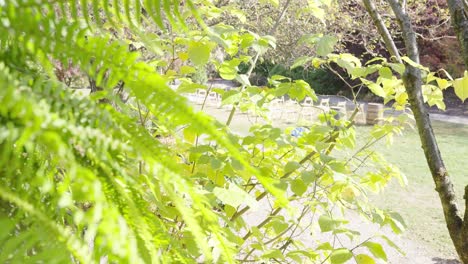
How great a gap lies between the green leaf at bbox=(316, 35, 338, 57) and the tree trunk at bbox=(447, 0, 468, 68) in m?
0.35

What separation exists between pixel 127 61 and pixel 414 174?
7.58 m

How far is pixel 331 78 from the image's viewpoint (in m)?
17.9

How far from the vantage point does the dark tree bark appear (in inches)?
52.4

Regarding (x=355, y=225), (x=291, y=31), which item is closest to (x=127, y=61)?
(x=355, y=225)

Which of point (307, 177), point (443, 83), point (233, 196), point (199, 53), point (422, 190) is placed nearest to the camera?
point (233, 196)

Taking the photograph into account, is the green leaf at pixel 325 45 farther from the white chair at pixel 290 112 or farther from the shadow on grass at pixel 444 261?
the white chair at pixel 290 112

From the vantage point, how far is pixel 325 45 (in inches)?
55.7

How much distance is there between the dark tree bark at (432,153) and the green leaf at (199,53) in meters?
0.64

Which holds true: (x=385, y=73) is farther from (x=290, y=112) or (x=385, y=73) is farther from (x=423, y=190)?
(x=290, y=112)

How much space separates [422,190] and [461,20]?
5672 mm

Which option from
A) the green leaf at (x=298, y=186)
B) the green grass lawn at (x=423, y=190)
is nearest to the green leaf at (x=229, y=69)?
the green leaf at (x=298, y=186)

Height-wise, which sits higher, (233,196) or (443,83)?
(443,83)

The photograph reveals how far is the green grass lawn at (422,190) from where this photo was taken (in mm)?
5007

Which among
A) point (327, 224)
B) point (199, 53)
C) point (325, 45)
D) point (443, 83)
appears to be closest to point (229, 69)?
point (199, 53)
